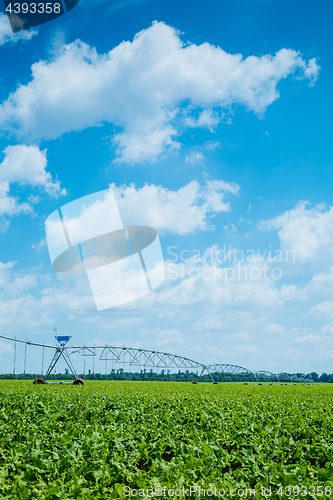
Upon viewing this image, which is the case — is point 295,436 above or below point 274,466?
below

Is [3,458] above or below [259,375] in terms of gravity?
above

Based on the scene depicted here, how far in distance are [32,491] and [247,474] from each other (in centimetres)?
404

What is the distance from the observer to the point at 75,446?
26.3 feet

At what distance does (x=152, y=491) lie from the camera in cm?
583

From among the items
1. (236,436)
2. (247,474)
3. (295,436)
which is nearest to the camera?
(247,474)

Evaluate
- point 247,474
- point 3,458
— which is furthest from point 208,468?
point 3,458

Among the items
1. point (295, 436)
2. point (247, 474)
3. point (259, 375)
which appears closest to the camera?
point (247, 474)

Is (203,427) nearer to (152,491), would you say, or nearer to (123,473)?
(123,473)

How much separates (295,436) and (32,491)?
30.1 feet

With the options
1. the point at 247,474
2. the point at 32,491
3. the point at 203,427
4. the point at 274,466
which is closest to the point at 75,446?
the point at 32,491

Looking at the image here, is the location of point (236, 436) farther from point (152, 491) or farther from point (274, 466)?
point (152, 491)

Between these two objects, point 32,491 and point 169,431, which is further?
point 169,431

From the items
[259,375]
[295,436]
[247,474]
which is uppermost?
[247,474]

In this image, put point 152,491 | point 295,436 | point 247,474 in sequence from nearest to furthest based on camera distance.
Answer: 1. point 152,491
2. point 247,474
3. point 295,436
